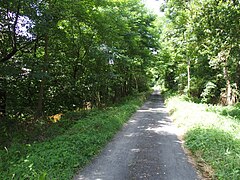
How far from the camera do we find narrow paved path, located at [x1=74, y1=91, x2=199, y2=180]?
541 centimetres

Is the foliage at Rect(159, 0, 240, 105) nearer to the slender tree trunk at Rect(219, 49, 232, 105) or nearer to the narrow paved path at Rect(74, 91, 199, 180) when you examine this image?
the slender tree trunk at Rect(219, 49, 232, 105)

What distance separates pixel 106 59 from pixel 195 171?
8949mm

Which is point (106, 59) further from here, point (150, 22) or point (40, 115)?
point (150, 22)

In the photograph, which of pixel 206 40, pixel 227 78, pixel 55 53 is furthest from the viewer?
pixel 227 78

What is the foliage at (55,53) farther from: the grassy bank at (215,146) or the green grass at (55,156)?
the grassy bank at (215,146)

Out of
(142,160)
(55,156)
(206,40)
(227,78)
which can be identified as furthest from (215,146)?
(227,78)

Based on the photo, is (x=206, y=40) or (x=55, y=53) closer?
(x=206, y=40)

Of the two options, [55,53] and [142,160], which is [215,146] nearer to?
[142,160]

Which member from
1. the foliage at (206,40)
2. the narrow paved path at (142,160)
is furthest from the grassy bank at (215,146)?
the foliage at (206,40)

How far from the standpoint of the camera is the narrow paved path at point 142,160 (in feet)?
17.8

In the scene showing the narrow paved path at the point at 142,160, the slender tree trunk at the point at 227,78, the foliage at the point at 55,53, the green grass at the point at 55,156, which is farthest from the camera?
the slender tree trunk at the point at 227,78

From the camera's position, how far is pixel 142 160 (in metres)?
6.41

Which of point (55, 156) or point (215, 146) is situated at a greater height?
point (215, 146)

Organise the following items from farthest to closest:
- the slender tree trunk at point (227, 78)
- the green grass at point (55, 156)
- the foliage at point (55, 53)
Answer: the slender tree trunk at point (227, 78) < the foliage at point (55, 53) < the green grass at point (55, 156)
